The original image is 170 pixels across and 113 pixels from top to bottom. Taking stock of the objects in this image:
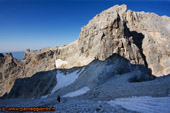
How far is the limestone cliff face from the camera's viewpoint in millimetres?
39312

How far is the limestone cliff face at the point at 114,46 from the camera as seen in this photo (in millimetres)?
39312

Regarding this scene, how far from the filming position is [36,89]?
45531mm

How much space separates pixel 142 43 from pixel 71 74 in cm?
3362

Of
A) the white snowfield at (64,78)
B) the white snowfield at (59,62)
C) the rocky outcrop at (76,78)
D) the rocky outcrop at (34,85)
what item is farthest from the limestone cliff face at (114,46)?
the white snowfield at (64,78)

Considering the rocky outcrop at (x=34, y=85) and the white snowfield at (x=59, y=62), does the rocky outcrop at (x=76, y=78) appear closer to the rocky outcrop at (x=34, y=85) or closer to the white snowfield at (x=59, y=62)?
the rocky outcrop at (x=34, y=85)

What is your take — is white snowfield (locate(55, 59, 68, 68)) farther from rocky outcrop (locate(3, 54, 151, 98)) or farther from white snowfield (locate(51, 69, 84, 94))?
white snowfield (locate(51, 69, 84, 94))

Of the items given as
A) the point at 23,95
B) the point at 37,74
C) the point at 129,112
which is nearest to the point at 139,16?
the point at 37,74

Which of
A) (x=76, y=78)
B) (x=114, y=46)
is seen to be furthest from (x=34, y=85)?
(x=114, y=46)

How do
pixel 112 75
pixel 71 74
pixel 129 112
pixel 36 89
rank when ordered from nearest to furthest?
1. pixel 129 112
2. pixel 112 75
3. pixel 71 74
4. pixel 36 89

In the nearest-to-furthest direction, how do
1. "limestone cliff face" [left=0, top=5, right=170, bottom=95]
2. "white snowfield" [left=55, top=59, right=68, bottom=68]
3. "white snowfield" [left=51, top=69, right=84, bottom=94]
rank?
"white snowfield" [left=51, top=69, right=84, bottom=94] → "limestone cliff face" [left=0, top=5, right=170, bottom=95] → "white snowfield" [left=55, top=59, right=68, bottom=68]

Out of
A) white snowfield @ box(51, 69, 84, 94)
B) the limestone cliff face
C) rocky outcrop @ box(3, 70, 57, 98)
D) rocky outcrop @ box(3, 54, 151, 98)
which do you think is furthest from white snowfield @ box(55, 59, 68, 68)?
white snowfield @ box(51, 69, 84, 94)

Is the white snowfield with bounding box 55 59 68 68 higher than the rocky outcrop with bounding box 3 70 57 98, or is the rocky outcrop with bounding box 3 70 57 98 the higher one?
the white snowfield with bounding box 55 59 68 68

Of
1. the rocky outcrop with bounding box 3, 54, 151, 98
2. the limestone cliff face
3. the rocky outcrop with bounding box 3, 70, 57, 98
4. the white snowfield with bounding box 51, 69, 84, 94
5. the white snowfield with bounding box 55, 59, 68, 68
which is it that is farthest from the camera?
the white snowfield with bounding box 55, 59, 68, 68

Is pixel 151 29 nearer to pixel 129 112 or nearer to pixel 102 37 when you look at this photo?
pixel 102 37
